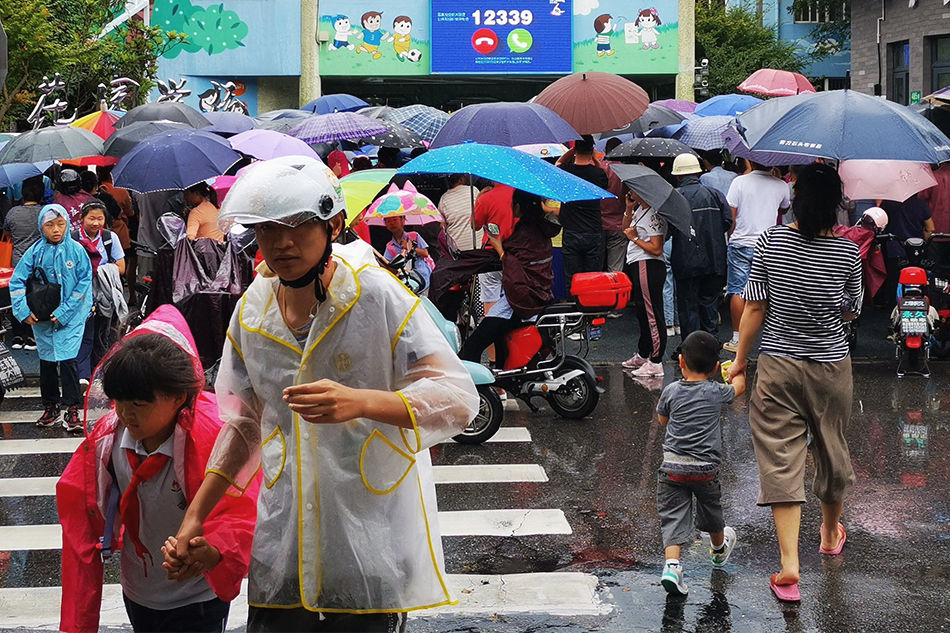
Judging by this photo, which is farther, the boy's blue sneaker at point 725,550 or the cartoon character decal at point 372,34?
the cartoon character decal at point 372,34

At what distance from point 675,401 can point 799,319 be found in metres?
0.72

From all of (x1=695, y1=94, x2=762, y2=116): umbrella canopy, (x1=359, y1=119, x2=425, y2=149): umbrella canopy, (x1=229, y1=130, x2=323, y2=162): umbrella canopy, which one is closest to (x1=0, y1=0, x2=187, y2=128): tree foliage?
(x1=359, y1=119, x2=425, y2=149): umbrella canopy

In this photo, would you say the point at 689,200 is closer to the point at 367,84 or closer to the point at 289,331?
the point at 289,331

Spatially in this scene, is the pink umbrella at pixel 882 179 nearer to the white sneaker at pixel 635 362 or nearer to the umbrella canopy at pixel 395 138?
the white sneaker at pixel 635 362

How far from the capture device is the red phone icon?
31031 mm

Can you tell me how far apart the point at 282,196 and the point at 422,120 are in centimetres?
1384

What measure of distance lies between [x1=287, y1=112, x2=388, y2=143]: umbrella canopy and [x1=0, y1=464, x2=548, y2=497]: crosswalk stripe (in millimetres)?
6053

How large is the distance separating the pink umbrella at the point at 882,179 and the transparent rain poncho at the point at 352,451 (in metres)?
6.83

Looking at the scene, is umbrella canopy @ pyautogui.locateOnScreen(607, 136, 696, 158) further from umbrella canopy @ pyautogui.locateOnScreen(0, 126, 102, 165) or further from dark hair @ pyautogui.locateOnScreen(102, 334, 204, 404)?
dark hair @ pyautogui.locateOnScreen(102, 334, 204, 404)

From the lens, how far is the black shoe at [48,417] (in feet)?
32.4

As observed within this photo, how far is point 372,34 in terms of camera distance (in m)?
31.2

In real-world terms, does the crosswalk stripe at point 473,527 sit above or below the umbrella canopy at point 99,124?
below

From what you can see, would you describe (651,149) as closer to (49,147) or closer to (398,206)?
(398,206)

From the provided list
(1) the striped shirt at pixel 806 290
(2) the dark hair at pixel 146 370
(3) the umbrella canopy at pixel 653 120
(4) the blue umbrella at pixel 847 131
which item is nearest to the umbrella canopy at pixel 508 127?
(4) the blue umbrella at pixel 847 131
